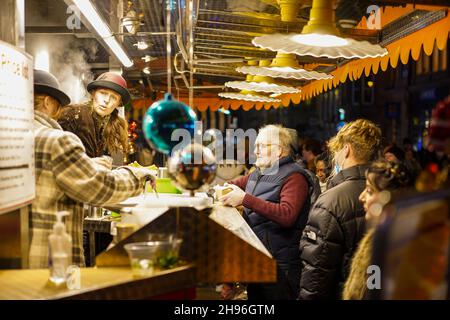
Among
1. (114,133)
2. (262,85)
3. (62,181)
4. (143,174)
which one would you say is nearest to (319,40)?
(143,174)

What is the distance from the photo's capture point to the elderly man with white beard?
425cm

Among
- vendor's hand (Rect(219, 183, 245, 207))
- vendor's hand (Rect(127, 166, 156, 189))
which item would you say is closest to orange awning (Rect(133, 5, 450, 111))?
vendor's hand (Rect(219, 183, 245, 207))

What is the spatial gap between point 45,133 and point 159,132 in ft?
2.88

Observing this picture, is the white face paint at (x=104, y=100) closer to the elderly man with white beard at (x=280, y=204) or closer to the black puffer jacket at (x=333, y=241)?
the elderly man with white beard at (x=280, y=204)

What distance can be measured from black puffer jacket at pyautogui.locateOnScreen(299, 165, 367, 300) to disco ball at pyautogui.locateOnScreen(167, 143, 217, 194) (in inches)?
54.2

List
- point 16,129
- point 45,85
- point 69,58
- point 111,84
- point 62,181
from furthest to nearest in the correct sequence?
point 69,58
point 111,84
point 45,85
point 62,181
point 16,129

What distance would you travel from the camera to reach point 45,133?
9.29 feet

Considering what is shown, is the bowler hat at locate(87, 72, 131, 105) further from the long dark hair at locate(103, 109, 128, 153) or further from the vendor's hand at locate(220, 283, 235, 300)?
the vendor's hand at locate(220, 283, 235, 300)

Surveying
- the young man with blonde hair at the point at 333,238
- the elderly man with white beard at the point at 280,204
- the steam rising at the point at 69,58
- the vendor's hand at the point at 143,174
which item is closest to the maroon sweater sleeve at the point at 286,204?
the elderly man with white beard at the point at 280,204

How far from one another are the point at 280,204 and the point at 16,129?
7.73 ft

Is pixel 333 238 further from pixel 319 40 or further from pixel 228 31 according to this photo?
pixel 228 31

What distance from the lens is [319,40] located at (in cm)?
263
